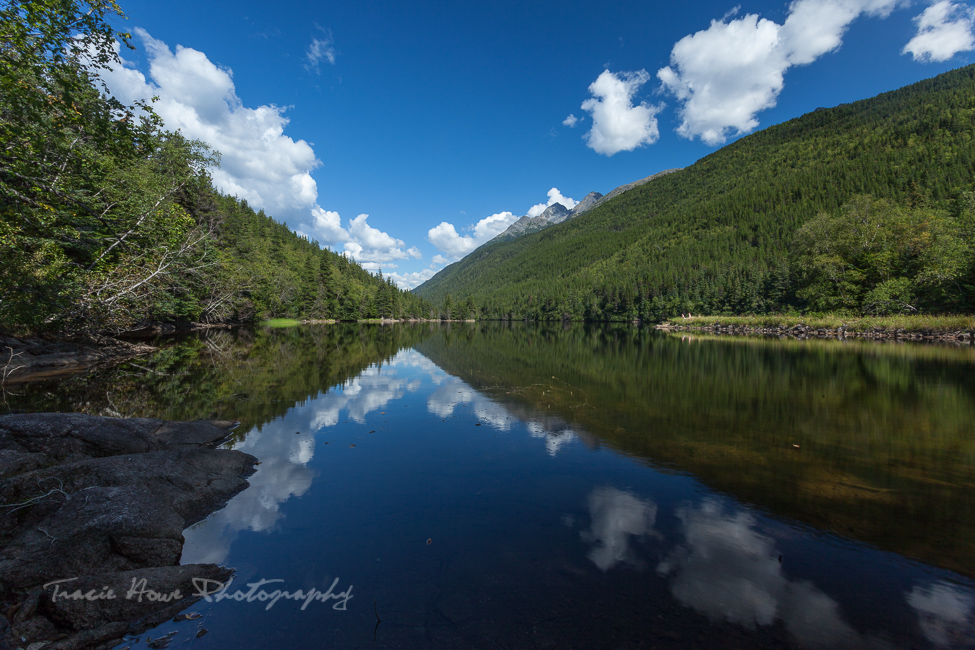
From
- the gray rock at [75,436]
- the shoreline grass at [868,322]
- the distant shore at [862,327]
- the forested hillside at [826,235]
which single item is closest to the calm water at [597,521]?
the gray rock at [75,436]

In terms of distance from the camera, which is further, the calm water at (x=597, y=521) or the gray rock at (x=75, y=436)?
the gray rock at (x=75, y=436)

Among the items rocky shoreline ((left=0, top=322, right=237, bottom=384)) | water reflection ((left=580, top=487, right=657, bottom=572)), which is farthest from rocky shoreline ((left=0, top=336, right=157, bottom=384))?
water reflection ((left=580, top=487, right=657, bottom=572))

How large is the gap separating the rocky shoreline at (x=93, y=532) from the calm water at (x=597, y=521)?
1.44ft

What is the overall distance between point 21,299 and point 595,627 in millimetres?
18139

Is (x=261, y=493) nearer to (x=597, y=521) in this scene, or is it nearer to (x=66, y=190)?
(x=597, y=521)

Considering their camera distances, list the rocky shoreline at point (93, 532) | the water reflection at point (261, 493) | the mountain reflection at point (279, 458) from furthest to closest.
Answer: the mountain reflection at point (279, 458) < the water reflection at point (261, 493) < the rocky shoreline at point (93, 532)

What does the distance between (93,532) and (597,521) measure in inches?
276

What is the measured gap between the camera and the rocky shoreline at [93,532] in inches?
145

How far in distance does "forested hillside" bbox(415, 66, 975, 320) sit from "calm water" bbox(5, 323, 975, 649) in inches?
1870

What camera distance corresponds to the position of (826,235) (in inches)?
2290

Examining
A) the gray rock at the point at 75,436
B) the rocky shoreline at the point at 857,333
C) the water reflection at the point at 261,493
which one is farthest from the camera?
the rocky shoreline at the point at 857,333

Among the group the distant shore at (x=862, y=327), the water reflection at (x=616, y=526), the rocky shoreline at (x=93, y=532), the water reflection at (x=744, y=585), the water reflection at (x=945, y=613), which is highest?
the distant shore at (x=862, y=327)

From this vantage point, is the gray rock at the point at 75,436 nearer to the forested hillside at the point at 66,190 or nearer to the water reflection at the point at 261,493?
the water reflection at the point at 261,493

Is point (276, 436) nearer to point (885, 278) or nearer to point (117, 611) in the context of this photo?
point (117, 611)
